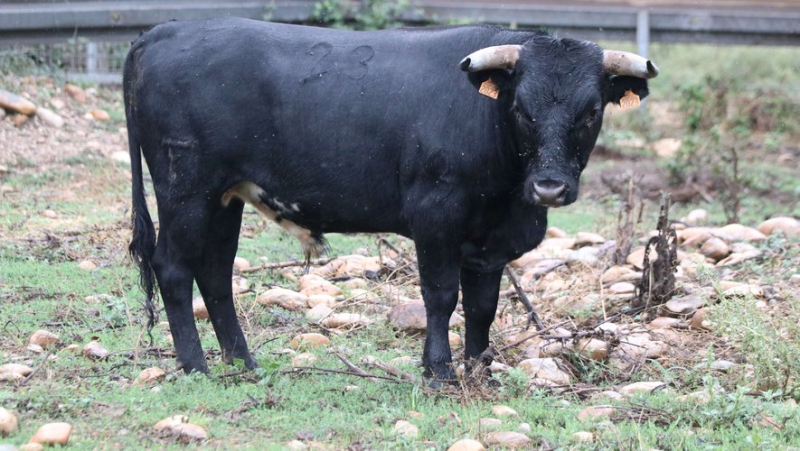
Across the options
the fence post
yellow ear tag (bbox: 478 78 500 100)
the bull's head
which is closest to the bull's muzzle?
the bull's head

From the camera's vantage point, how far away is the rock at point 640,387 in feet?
19.3

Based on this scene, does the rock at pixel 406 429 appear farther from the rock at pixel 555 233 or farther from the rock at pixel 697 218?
the rock at pixel 697 218

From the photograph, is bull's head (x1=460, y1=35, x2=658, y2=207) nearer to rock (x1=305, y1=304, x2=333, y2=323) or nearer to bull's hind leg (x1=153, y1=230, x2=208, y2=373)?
bull's hind leg (x1=153, y1=230, x2=208, y2=373)

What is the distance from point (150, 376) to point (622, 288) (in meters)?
3.63

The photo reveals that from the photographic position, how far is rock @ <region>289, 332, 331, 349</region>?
6844 mm

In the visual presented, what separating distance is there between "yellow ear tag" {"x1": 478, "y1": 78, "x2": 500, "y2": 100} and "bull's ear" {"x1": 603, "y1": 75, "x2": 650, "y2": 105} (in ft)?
1.99

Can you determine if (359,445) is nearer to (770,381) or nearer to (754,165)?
(770,381)

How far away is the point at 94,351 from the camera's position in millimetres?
6375

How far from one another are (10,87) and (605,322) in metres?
7.82

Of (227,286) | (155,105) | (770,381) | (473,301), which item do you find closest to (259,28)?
(155,105)

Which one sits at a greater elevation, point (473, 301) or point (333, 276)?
point (473, 301)

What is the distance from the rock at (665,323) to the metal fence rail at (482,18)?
5326 millimetres

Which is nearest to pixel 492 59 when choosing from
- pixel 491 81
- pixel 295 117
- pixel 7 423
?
pixel 491 81

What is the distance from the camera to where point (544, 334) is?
6828mm
